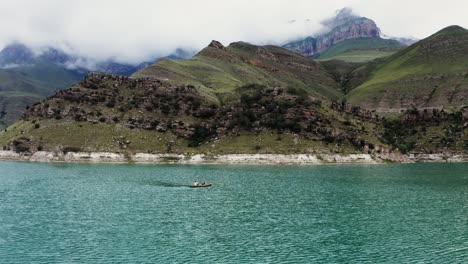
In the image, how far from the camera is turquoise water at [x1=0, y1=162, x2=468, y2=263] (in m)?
53.6

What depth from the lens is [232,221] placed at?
72938mm

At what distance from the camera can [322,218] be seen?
247 ft

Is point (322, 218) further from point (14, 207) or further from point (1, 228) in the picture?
point (14, 207)

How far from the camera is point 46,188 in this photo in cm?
10881

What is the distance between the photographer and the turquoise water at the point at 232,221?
5362cm

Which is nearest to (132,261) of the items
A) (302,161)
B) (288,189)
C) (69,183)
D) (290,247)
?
(290,247)

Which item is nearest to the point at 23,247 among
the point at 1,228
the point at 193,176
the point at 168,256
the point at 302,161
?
the point at 1,228

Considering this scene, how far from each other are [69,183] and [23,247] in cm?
6600

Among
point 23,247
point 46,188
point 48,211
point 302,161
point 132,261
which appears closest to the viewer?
point 132,261

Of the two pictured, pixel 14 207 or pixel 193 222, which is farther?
pixel 14 207

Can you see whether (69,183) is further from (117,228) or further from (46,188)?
(117,228)

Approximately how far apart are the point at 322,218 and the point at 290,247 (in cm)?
1988

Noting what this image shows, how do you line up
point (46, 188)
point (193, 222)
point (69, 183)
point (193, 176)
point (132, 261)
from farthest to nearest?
point (193, 176), point (69, 183), point (46, 188), point (193, 222), point (132, 261)

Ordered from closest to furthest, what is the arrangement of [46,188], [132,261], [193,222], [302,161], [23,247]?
[132,261], [23,247], [193,222], [46,188], [302,161]
